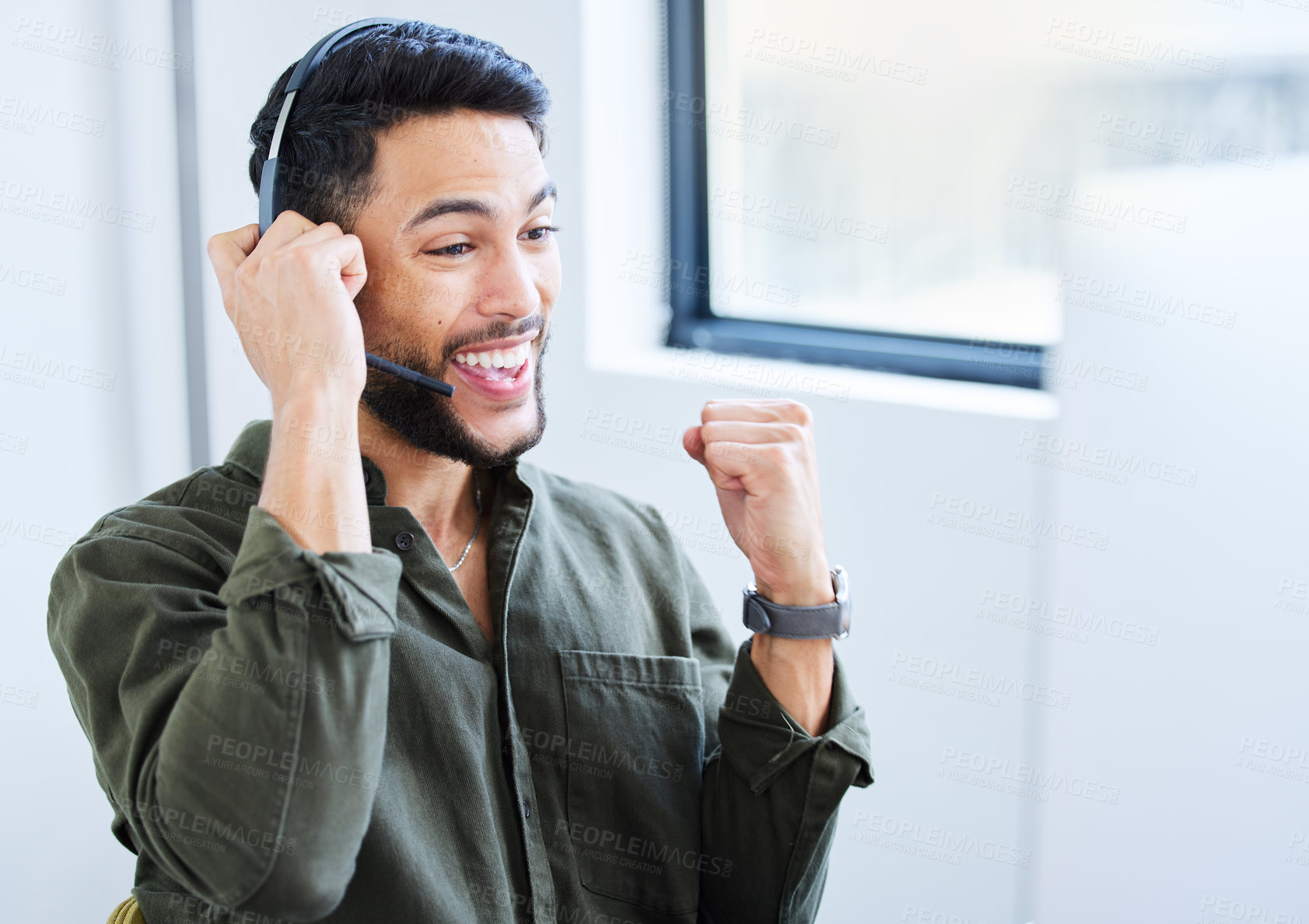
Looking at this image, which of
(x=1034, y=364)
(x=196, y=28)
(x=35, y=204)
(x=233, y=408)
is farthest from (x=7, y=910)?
(x=1034, y=364)

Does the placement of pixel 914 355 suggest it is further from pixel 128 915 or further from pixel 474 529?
pixel 128 915

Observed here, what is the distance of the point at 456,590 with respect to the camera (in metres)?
1.27

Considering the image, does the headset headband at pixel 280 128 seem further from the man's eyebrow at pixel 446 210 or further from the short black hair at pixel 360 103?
the man's eyebrow at pixel 446 210

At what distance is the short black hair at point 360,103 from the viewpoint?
129 centimetres

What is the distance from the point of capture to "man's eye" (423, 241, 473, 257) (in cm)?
130

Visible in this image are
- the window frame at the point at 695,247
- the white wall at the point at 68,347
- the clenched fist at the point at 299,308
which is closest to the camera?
the clenched fist at the point at 299,308

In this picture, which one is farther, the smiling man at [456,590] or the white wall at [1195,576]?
the white wall at [1195,576]

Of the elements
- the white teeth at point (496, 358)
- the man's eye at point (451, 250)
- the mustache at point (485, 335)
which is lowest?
the white teeth at point (496, 358)

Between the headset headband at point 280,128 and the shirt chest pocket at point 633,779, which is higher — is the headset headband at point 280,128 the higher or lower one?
the higher one

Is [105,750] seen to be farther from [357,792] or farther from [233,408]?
[233,408]

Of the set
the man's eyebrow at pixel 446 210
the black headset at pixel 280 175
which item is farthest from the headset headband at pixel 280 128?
the man's eyebrow at pixel 446 210

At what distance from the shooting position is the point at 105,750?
1.06 metres

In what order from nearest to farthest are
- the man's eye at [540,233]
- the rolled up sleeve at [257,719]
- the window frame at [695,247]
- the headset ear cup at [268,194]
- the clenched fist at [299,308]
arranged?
the rolled up sleeve at [257,719]
the clenched fist at [299,308]
the headset ear cup at [268,194]
the man's eye at [540,233]
the window frame at [695,247]

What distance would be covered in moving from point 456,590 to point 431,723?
0.16 metres
